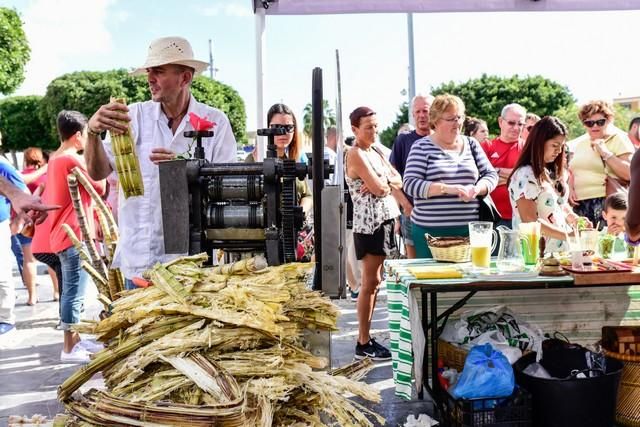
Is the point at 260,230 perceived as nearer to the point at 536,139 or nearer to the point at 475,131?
the point at 536,139

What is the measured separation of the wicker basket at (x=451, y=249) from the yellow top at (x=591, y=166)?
97.6 inches

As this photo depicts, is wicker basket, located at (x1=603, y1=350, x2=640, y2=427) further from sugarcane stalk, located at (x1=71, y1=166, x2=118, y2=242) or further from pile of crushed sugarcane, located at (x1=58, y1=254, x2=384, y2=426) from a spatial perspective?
sugarcane stalk, located at (x1=71, y1=166, x2=118, y2=242)

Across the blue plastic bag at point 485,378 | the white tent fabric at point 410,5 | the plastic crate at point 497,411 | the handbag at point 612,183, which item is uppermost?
the white tent fabric at point 410,5

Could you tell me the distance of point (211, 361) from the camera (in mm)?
1529

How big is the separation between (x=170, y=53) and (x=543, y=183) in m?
2.45

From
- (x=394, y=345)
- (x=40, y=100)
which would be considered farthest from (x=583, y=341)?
(x=40, y=100)

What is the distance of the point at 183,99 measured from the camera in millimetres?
2627

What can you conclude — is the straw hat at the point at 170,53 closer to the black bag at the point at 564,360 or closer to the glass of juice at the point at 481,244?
the glass of juice at the point at 481,244

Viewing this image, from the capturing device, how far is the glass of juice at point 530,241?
329cm

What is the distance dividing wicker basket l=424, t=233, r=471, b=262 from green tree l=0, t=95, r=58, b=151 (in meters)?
40.7

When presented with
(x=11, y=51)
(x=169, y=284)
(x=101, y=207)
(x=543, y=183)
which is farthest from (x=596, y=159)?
(x=11, y=51)

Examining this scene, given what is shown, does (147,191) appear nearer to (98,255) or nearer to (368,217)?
(98,255)

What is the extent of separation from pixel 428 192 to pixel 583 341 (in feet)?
4.12

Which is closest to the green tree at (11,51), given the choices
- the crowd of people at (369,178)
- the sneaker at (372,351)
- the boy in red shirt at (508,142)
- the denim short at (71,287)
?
the crowd of people at (369,178)
